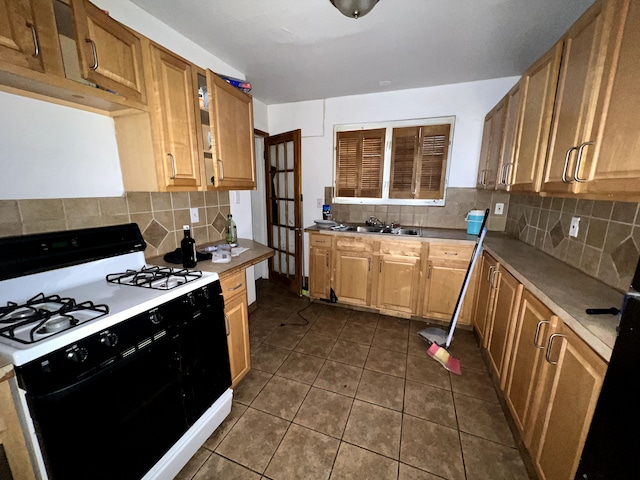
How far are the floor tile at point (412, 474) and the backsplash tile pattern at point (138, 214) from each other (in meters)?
1.95

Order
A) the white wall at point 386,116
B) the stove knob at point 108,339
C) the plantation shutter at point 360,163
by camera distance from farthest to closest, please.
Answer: the plantation shutter at point 360,163, the white wall at point 386,116, the stove knob at point 108,339

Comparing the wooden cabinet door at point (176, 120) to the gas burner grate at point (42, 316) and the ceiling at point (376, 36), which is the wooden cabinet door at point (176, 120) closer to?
the ceiling at point (376, 36)

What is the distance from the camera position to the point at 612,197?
99 cm

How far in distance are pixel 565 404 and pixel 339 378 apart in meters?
1.27

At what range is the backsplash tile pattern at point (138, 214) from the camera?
1.16m

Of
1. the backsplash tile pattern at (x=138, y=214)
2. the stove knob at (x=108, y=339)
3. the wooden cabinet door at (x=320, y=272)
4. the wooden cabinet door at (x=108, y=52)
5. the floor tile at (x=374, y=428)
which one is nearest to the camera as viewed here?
the stove knob at (x=108, y=339)

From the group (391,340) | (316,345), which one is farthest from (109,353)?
(391,340)

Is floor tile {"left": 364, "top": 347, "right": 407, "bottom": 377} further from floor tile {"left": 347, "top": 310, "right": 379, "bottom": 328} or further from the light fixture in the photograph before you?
the light fixture

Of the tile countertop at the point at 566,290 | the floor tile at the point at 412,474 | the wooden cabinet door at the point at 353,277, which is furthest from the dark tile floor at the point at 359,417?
the tile countertop at the point at 566,290

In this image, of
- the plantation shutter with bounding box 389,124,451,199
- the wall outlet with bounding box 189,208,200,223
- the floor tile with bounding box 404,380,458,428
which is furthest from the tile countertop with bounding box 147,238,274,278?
the plantation shutter with bounding box 389,124,451,199

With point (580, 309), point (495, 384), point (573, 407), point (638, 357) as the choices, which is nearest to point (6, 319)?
point (638, 357)

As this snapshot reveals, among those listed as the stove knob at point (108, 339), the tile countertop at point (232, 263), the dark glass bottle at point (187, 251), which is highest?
the dark glass bottle at point (187, 251)

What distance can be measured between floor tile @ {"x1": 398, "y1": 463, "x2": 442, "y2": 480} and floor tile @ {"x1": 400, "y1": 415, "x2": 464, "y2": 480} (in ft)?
0.07

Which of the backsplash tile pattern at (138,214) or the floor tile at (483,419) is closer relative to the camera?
the backsplash tile pattern at (138,214)
